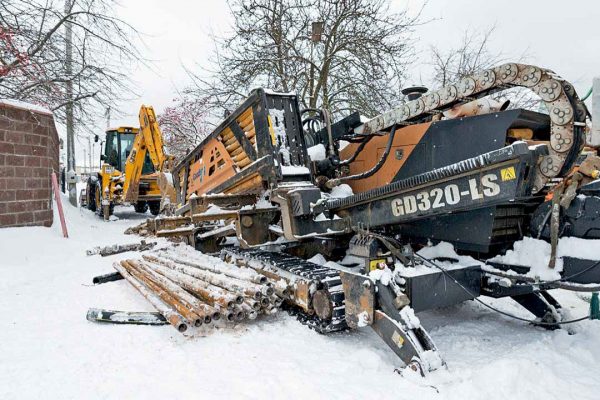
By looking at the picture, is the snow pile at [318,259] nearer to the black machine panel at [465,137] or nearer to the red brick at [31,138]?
the black machine panel at [465,137]

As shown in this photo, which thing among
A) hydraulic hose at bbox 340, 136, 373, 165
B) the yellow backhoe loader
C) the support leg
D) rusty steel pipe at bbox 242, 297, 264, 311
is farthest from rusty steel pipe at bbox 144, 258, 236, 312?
the yellow backhoe loader

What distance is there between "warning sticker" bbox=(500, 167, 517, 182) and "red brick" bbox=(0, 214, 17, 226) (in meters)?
7.83

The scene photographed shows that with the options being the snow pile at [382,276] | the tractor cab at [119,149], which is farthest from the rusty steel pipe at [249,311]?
the tractor cab at [119,149]

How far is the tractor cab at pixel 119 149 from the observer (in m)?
15.1

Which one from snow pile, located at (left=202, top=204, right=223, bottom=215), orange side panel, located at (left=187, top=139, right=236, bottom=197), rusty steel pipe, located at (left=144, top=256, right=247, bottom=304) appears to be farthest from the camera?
orange side panel, located at (left=187, top=139, right=236, bottom=197)

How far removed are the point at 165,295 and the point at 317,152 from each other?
84.3 inches

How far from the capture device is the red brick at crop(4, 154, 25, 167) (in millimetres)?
7699

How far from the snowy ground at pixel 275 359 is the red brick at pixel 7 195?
3717mm

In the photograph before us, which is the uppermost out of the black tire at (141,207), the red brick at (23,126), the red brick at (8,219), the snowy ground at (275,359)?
the red brick at (23,126)

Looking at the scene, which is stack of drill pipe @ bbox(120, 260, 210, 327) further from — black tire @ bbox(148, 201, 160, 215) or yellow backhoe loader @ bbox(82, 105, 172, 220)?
black tire @ bbox(148, 201, 160, 215)

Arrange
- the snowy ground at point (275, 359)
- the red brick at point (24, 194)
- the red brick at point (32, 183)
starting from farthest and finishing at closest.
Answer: the red brick at point (32, 183), the red brick at point (24, 194), the snowy ground at point (275, 359)

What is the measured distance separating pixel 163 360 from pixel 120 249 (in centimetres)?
475

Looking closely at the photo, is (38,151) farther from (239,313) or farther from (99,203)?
(99,203)

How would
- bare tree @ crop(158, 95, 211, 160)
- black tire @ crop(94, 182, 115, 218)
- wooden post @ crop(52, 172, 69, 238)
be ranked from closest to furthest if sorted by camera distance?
1. wooden post @ crop(52, 172, 69, 238)
2. black tire @ crop(94, 182, 115, 218)
3. bare tree @ crop(158, 95, 211, 160)
